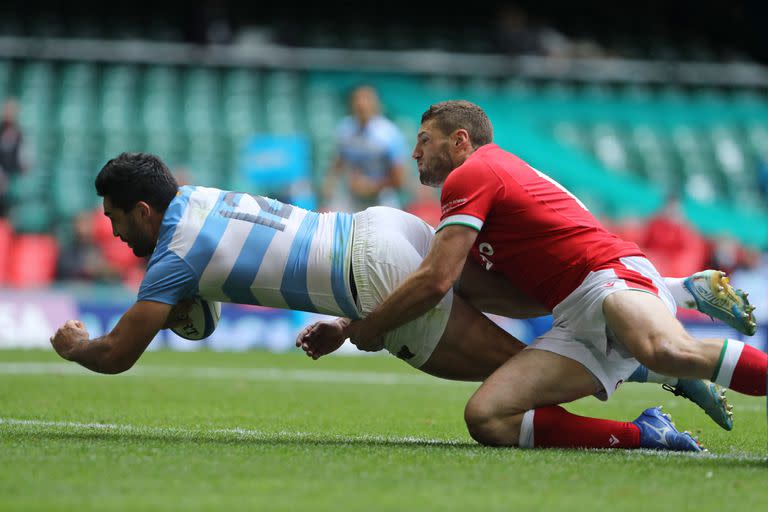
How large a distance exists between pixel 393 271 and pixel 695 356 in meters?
1.40

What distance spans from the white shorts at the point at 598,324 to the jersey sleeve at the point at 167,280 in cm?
A: 159

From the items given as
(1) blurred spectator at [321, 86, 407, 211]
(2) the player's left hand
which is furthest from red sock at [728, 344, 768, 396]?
(1) blurred spectator at [321, 86, 407, 211]

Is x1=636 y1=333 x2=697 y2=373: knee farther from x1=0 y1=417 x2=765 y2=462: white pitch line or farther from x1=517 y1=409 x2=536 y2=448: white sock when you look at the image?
x1=517 y1=409 x2=536 y2=448: white sock

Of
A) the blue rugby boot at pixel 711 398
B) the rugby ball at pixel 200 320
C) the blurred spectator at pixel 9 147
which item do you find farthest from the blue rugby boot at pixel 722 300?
the blurred spectator at pixel 9 147

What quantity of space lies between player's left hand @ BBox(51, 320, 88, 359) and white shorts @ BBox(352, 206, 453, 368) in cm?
126

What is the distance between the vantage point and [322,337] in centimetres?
569

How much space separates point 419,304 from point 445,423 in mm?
1732

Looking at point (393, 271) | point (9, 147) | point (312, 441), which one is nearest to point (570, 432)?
point (393, 271)

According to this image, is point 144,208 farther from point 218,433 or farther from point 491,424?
point 491,424

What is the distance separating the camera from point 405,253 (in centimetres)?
555

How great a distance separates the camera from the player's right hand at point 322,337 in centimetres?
566

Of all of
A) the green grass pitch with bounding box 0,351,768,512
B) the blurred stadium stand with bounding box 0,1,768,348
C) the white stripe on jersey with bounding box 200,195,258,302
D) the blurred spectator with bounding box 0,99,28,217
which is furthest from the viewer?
the blurred stadium stand with bounding box 0,1,768,348

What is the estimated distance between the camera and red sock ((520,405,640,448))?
5.37 meters

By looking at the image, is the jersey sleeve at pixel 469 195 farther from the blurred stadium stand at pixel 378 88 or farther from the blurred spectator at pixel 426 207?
the blurred stadium stand at pixel 378 88
